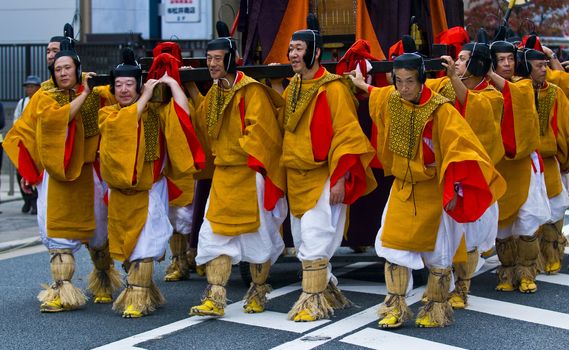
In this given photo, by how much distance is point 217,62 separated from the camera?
25.3 feet

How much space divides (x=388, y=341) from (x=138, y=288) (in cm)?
184

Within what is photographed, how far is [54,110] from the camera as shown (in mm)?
7980

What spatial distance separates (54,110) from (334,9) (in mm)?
2777

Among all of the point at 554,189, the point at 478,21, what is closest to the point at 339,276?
the point at 554,189

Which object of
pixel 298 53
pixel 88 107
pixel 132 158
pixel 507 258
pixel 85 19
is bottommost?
pixel 507 258

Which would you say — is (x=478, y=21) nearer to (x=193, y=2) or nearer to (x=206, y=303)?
(x=193, y=2)

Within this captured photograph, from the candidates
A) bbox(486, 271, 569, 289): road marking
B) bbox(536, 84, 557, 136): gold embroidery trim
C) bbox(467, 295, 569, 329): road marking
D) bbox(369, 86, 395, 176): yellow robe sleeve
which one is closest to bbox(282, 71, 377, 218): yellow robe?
bbox(369, 86, 395, 176): yellow robe sleeve

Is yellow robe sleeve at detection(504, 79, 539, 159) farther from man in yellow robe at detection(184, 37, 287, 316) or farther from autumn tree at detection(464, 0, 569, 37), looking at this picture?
autumn tree at detection(464, 0, 569, 37)

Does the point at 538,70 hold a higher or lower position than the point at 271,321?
higher

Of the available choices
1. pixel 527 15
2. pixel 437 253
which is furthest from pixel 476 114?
pixel 527 15

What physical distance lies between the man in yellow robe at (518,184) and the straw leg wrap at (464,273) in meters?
0.87

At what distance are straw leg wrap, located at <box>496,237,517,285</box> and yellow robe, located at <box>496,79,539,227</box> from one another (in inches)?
6.1

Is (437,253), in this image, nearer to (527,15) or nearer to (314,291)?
(314,291)

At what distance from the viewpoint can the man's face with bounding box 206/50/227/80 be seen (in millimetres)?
7719
